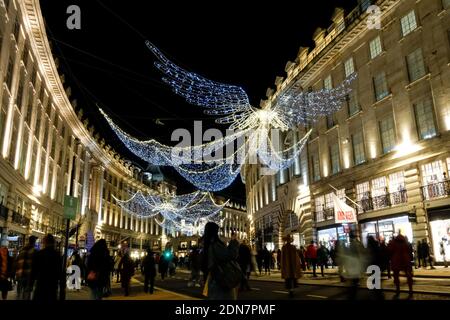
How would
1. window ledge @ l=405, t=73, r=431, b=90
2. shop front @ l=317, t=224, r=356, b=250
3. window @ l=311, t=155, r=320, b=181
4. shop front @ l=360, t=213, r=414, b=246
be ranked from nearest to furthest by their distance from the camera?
window ledge @ l=405, t=73, r=431, b=90, shop front @ l=360, t=213, r=414, b=246, shop front @ l=317, t=224, r=356, b=250, window @ l=311, t=155, r=320, b=181

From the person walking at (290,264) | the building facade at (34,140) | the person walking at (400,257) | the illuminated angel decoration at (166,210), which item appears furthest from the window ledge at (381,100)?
the illuminated angel decoration at (166,210)

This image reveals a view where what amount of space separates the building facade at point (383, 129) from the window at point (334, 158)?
3.0 inches

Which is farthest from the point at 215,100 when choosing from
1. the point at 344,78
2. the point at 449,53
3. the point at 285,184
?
the point at 285,184

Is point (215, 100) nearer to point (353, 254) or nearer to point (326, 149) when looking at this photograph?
point (353, 254)

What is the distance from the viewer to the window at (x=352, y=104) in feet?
91.1

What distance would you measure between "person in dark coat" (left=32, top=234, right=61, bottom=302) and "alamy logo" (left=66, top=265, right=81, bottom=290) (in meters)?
11.8

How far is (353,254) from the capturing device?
11070 millimetres

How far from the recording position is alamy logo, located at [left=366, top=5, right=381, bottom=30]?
25206 mm

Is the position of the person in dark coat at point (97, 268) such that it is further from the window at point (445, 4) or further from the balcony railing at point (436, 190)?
the window at point (445, 4)

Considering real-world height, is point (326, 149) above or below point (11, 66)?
below

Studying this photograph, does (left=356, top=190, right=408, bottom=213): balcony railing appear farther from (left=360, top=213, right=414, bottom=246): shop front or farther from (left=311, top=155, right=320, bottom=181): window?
(left=311, top=155, right=320, bottom=181): window

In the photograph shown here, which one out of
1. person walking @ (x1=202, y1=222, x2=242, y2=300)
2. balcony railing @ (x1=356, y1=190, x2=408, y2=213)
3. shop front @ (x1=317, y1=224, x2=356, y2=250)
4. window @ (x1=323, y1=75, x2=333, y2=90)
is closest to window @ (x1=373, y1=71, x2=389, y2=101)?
window @ (x1=323, y1=75, x2=333, y2=90)

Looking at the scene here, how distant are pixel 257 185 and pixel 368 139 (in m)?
23.3
